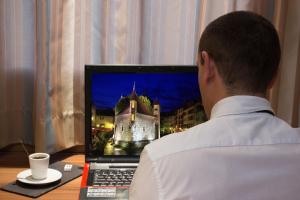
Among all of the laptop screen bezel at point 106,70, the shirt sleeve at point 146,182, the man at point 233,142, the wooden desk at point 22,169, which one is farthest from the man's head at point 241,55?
the wooden desk at point 22,169

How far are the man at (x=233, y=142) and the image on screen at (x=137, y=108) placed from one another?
0.50 meters

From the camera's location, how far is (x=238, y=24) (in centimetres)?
95

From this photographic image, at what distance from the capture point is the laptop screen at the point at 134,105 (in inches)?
57.4

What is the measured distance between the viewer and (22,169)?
5.07 feet

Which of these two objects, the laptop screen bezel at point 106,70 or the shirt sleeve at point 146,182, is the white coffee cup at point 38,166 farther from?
the shirt sleeve at point 146,182

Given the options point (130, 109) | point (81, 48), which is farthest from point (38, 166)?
point (81, 48)

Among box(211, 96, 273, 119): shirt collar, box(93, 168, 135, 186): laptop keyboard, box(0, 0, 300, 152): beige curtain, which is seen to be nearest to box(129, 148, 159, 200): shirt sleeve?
box(211, 96, 273, 119): shirt collar

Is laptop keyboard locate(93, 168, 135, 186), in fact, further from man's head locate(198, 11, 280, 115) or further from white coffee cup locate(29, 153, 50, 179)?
man's head locate(198, 11, 280, 115)

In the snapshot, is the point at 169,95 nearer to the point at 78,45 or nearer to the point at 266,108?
the point at 78,45

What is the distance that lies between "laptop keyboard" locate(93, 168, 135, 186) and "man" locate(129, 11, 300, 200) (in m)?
0.46

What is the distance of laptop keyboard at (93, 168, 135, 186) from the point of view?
4.46 feet

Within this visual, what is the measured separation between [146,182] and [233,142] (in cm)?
19

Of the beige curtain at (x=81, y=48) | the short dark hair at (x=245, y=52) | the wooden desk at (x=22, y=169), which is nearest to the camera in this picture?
the short dark hair at (x=245, y=52)

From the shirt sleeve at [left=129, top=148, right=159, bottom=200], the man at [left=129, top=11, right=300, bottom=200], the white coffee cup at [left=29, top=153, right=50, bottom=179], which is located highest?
the man at [left=129, top=11, right=300, bottom=200]
